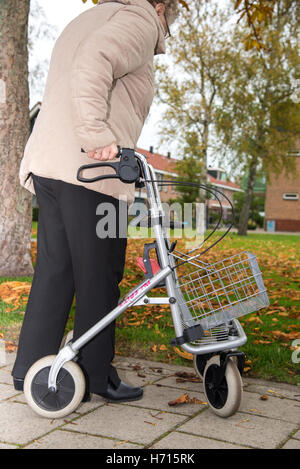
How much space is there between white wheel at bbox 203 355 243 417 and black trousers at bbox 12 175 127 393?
51 cm

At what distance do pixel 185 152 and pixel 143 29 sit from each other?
76.6 feet

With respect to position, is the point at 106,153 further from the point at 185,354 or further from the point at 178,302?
the point at 185,354

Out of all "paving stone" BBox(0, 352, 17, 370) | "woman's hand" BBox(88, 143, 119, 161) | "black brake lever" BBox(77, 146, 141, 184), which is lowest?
"paving stone" BBox(0, 352, 17, 370)

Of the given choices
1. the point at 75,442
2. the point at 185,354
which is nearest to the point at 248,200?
the point at 185,354

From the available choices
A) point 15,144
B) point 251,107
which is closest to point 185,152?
point 251,107

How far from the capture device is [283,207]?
43.3 metres

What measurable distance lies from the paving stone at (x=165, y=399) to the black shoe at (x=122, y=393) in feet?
0.12

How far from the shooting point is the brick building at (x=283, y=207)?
141 ft

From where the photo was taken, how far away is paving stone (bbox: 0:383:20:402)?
2.88 m

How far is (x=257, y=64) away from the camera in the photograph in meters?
24.1

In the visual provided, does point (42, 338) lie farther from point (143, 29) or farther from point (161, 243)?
point (143, 29)

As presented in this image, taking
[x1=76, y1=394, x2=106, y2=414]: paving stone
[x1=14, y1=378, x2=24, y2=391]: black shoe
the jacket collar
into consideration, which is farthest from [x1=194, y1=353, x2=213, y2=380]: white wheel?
the jacket collar

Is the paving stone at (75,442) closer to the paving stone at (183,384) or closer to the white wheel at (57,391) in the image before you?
the white wheel at (57,391)

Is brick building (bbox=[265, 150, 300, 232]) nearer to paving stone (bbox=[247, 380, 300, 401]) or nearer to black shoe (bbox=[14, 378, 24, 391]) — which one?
paving stone (bbox=[247, 380, 300, 401])
